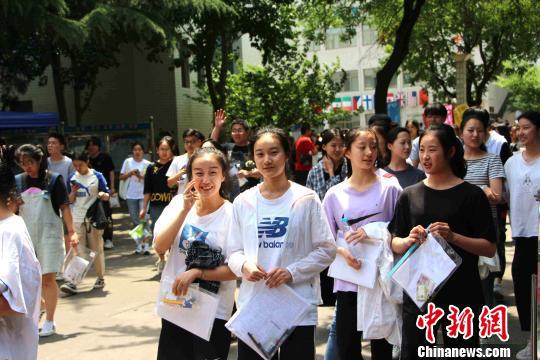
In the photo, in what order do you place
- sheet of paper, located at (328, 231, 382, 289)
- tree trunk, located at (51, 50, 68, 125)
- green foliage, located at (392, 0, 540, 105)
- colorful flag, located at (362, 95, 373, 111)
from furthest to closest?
1. colorful flag, located at (362, 95, 373, 111)
2. green foliage, located at (392, 0, 540, 105)
3. tree trunk, located at (51, 50, 68, 125)
4. sheet of paper, located at (328, 231, 382, 289)

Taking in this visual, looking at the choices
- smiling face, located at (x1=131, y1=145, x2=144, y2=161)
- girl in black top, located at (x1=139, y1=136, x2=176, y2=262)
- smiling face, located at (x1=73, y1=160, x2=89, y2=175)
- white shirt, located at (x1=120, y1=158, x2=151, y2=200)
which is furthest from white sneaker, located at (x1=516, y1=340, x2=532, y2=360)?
smiling face, located at (x1=131, y1=145, x2=144, y2=161)

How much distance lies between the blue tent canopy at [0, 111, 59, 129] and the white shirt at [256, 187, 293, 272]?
40.6 ft

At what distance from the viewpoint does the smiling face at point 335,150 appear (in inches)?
238

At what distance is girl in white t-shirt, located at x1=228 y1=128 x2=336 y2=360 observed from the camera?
3.58 m

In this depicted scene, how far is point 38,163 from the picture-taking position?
21.2 feet

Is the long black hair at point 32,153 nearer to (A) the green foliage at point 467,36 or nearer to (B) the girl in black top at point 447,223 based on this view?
(B) the girl in black top at point 447,223

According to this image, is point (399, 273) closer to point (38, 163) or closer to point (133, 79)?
point (38, 163)

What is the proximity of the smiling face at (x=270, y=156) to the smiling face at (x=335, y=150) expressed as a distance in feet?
7.41

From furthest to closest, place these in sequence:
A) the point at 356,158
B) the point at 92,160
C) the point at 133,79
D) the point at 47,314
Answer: the point at 133,79
the point at 92,160
the point at 47,314
the point at 356,158

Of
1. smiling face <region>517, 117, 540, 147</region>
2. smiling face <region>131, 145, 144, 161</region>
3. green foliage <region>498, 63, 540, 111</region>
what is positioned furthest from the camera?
green foliage <region>498, 63, 540, 111</region>

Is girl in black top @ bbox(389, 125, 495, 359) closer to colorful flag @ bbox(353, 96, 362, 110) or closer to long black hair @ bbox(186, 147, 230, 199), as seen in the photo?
long black hair @ bbox(186, 147, 230, 199)

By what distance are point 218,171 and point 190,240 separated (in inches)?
17.0

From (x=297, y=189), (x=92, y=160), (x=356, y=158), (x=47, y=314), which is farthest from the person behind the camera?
(x=92, y=160)

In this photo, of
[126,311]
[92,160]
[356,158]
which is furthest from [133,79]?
[356,158]
